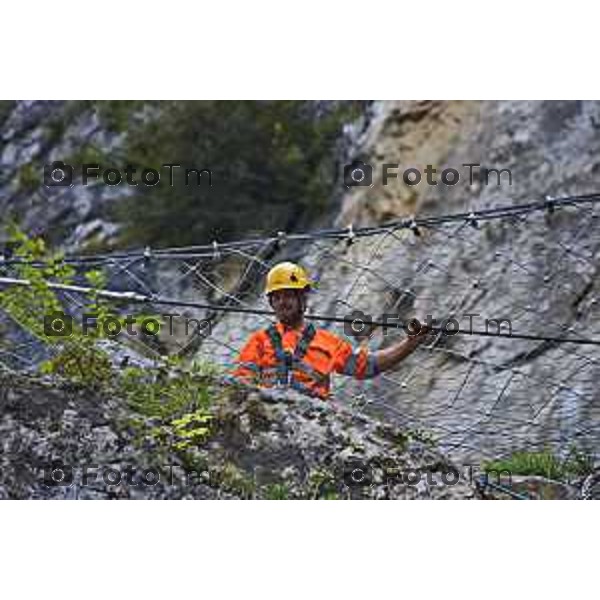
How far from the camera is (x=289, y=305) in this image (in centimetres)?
505

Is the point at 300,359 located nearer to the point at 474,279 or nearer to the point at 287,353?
the point at 287,353

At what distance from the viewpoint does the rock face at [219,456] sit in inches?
163

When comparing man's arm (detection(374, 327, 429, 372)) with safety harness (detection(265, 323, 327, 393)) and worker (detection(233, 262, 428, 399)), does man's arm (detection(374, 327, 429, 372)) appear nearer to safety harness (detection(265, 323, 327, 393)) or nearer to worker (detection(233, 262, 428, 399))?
worker (detection(233, 262, 428, 399))

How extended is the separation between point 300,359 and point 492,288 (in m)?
1.20

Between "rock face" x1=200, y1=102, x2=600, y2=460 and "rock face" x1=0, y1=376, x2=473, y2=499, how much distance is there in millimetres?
618

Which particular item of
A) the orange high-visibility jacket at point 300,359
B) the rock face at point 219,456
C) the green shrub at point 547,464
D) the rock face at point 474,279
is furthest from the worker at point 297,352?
the green shrub at point 547,464

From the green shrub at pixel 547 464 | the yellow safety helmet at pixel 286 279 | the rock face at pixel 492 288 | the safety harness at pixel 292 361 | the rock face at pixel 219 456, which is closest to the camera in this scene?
the rock face at pixel 219 456

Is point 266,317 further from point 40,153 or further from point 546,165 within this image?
point 40,153

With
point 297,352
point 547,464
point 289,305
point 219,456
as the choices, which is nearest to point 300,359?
point 297,352

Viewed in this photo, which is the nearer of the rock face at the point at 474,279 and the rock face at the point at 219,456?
the rock face at the point at 219,456

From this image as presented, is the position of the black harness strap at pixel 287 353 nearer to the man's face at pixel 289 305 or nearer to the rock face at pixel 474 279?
the man's face at pixel 289 305

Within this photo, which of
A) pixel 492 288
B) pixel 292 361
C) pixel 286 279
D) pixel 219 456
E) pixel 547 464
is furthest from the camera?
pixel 492 288

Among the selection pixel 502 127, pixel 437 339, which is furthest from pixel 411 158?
pixel 437 339

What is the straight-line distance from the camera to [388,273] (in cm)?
593
